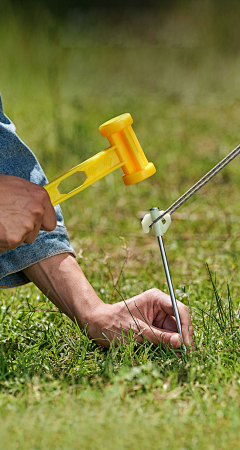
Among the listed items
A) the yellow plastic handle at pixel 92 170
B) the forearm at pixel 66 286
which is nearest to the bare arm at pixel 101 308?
the forearm at pixel 66 286

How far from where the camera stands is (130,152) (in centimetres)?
128

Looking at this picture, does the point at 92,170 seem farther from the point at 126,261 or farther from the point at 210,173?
the point at 126,261

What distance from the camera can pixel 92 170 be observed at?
1.26 m

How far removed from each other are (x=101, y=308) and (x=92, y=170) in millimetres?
406

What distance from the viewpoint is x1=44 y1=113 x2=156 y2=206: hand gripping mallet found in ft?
4.05

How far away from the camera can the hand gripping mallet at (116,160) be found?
124 centimetres

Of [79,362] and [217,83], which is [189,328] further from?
[217,83]

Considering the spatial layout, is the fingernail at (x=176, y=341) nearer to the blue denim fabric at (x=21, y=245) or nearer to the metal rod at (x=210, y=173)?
the metal rod at (x=210, y=173)

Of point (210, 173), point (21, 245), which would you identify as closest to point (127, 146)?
point (210, 173)

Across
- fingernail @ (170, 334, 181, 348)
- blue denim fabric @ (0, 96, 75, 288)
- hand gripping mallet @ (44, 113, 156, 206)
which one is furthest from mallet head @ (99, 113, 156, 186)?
fingernail @ (170, 334, 181, 348)

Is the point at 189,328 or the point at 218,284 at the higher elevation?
the point at 189,328

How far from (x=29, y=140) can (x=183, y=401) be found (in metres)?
3.05

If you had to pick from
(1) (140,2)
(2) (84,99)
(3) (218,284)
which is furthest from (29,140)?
(1) (140,2)

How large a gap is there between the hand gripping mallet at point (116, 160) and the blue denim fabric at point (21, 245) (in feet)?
0.68
